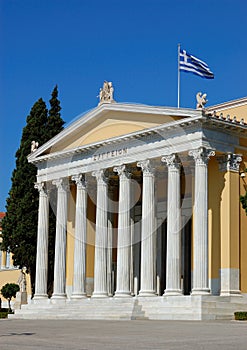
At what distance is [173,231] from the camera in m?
32.0

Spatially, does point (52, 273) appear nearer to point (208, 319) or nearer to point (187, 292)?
point (187, 292)

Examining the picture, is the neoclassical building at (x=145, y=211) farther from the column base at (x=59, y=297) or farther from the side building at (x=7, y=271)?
the side building at (x=7, y=271)

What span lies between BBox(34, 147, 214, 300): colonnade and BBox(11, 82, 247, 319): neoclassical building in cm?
5

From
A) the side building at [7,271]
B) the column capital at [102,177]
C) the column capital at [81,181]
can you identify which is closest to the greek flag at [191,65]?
the column capital at [102,177]

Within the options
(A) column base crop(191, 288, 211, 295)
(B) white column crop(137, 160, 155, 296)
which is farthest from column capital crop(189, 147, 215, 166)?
(A) column base crop(191, 288, 211, 295)

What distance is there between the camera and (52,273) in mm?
43250

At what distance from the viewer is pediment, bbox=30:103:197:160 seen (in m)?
33.8

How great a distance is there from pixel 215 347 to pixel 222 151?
18.8 m

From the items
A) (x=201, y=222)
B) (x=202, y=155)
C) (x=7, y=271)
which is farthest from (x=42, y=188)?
(x=7, y=271)

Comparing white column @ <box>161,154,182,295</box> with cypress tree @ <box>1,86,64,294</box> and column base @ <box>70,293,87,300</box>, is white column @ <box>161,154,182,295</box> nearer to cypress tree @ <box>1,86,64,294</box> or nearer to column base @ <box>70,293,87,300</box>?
column base @ <box>70,293,87,300</box>

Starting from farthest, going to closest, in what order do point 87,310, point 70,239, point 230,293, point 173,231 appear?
point 70,239 → point 87,310 → point 173,231 → point 230,293

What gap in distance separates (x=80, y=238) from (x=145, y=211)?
19.1 ft

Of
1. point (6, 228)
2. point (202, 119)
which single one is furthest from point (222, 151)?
point (6, 228)

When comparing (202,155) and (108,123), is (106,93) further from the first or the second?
(202,155)
